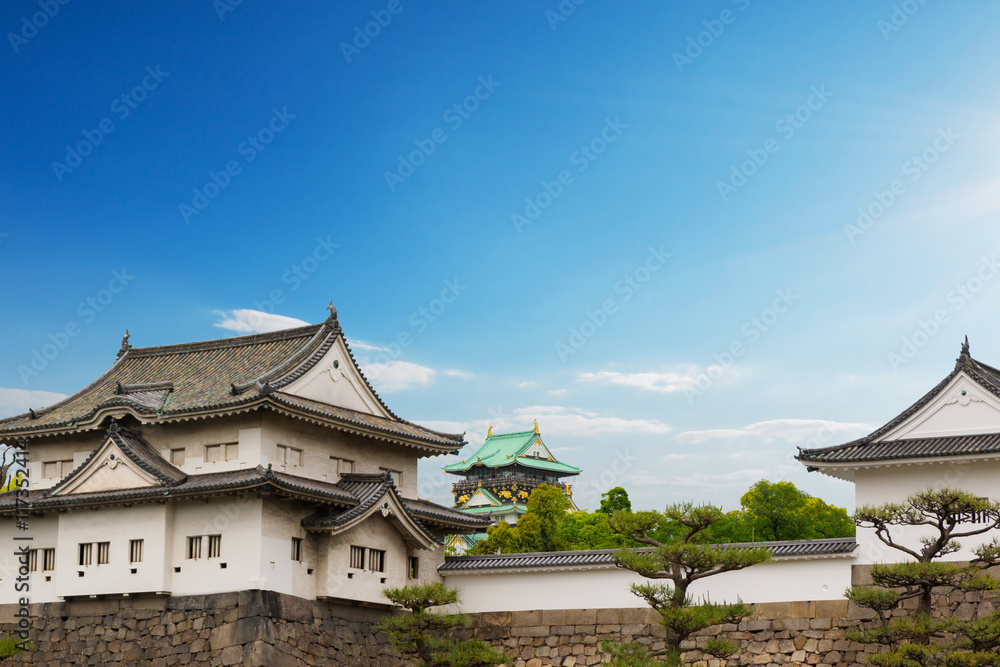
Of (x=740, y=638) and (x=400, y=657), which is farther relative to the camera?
(x=400, y=657)

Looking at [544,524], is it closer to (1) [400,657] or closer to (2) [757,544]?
(1) [400,657]

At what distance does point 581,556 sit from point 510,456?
2163 inches

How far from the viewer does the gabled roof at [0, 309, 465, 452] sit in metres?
27.8

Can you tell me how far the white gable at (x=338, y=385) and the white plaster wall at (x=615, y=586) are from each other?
5346 mm

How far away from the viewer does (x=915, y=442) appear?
2584cm

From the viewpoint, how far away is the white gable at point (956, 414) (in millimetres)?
25500


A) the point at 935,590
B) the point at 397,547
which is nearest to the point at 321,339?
the point at 397,547

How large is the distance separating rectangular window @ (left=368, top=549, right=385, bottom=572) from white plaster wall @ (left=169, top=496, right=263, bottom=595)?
3.42 meters

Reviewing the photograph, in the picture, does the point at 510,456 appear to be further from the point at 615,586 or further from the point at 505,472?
the point at 615,586

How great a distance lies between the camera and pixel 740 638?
26.0 metres

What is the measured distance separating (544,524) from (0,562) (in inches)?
977

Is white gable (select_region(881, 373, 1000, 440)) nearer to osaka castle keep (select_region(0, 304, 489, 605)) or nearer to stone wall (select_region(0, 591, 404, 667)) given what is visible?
osaka castle keep (select_region(0, 304, 489, 605))

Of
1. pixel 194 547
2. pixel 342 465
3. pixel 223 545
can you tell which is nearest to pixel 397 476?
pixel 342 465

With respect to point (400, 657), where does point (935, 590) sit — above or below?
above
